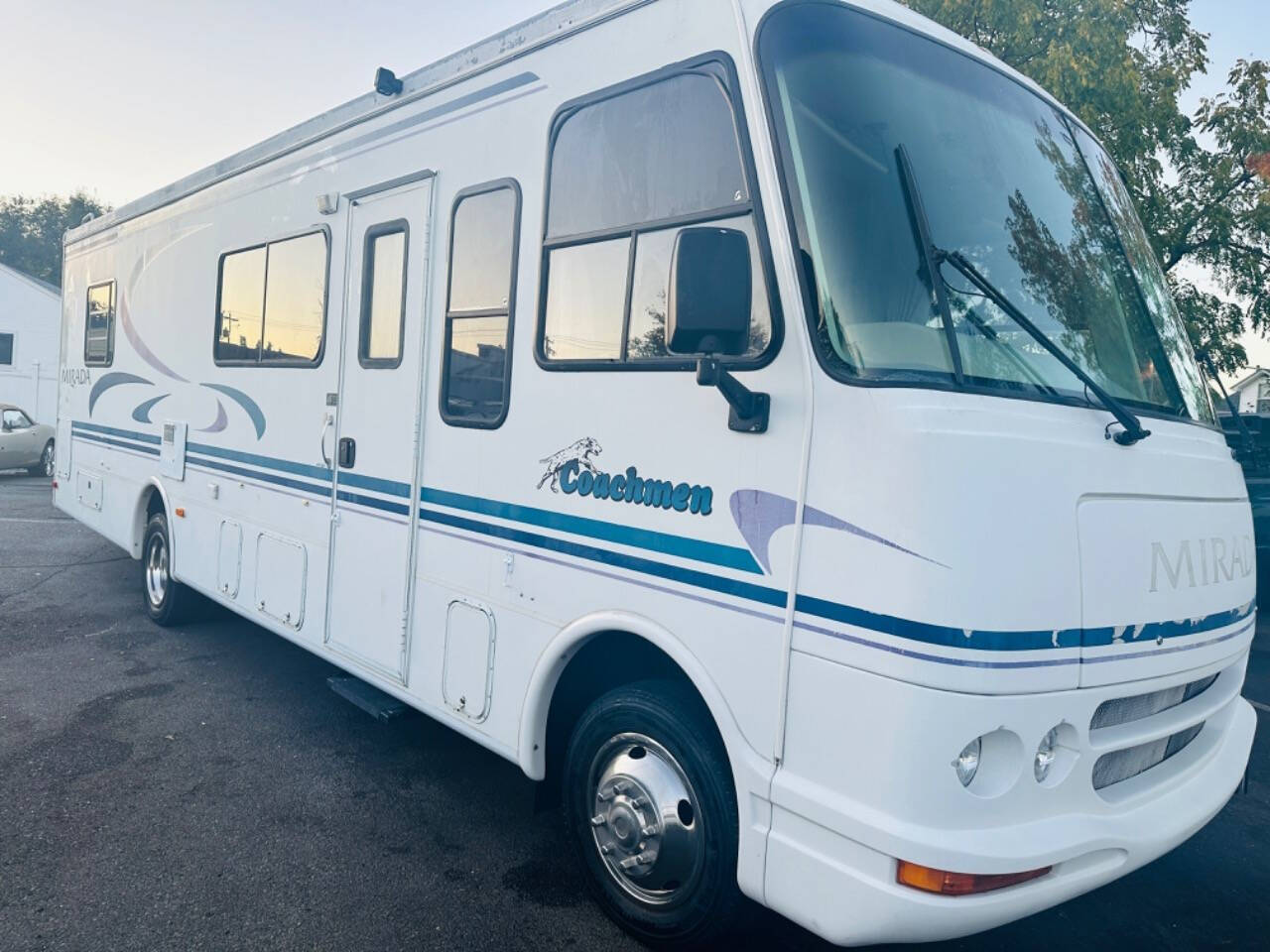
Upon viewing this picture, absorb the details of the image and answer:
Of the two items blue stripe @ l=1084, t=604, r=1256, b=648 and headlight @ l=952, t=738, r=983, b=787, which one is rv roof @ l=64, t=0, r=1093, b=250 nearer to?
blue stripe @ l=1084, t=604, r=1256, b=648

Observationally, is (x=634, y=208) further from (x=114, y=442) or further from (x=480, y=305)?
(x=114, y=442)

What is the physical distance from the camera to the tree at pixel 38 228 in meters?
59.6

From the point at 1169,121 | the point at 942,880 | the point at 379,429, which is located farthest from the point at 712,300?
the point at 1169,121

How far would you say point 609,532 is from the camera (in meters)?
3.33

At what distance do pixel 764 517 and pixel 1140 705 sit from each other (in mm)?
1252

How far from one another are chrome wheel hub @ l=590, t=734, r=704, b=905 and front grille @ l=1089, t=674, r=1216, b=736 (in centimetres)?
120

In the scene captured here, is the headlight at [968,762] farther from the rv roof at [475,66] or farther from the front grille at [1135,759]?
the rv roof at [475,66]

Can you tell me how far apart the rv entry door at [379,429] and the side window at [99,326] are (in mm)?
4185

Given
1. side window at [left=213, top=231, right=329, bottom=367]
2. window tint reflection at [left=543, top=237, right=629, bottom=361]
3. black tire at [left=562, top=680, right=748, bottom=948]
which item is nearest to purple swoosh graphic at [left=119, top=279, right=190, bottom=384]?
side window at [left=213, top=231, right=329, bottom=367]

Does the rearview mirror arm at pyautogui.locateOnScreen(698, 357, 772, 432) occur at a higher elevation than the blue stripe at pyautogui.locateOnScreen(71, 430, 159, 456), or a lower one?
higher

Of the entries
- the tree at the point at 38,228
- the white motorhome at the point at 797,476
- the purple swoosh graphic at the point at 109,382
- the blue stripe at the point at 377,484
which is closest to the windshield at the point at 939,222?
the white motorhome at the point at 797,476

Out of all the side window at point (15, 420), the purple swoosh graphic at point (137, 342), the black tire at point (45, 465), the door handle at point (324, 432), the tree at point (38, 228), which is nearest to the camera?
the door handle at point (324, 432)

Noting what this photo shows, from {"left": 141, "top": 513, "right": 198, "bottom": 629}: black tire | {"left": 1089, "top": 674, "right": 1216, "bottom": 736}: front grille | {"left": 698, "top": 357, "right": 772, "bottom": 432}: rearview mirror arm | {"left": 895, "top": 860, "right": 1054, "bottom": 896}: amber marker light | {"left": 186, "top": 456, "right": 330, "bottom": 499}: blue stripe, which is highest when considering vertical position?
{"left": 698, "top": 357, "right": 772, "bottom": 432}: rearview mirror arm

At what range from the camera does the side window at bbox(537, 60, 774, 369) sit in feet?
9.86
